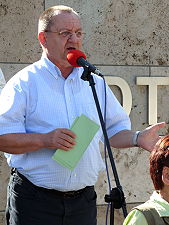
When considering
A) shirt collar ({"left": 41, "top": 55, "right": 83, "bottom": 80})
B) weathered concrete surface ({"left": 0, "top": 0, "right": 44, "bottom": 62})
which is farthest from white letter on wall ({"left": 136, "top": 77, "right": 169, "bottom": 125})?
shirt collar ({"left": 41, "top": 55, "right": 83, "bottom": 80})

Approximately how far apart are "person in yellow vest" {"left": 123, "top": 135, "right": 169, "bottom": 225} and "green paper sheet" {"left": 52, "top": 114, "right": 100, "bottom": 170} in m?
0.82

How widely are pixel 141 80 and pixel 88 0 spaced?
0.83 metres

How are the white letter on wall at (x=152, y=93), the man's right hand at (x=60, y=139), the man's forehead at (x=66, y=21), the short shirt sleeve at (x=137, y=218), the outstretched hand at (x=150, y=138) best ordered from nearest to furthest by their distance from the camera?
the short shirt sleeve at (x=137, y=218) < the man's right hand at (x=60, y=139) < the outstretched hand at (x=150, y=138) < the man's forehead at (x=66, y=21) < the white letter on wall at (x=152, y=93)

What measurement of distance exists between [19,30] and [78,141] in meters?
1.85

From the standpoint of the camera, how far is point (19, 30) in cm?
506

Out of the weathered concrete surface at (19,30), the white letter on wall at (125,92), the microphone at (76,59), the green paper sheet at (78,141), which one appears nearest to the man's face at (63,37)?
the microphone at (76,59)

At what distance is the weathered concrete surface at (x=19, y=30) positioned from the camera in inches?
198

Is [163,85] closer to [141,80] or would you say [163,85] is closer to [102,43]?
[141,80]

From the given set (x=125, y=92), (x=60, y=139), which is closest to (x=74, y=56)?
(x=60, y=139)

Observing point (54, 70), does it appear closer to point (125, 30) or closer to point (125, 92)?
point (125, 92)

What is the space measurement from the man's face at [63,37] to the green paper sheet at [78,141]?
43 centimetres

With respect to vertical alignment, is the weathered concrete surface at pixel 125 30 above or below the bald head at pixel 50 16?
above

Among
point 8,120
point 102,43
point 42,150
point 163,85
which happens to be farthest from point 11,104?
point 163,85

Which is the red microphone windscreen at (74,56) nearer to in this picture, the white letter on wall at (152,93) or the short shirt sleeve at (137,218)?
the short shirt sleeve at (137,218)
